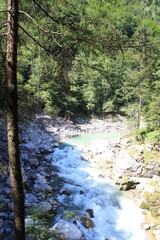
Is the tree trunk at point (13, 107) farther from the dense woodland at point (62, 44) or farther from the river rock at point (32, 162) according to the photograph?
the river rock at point (32, 162)

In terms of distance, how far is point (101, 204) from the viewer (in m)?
7.31

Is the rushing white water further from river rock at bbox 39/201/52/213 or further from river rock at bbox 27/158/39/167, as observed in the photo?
river rock at bbox 27/158/39/167

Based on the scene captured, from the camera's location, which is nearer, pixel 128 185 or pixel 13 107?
pixel 13 107

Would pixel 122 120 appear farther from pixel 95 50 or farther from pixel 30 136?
pixel 95 50

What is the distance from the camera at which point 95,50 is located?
8.39ft

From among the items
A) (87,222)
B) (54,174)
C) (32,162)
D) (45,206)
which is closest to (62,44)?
(45,206)

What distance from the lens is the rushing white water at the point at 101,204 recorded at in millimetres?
Result: 6008

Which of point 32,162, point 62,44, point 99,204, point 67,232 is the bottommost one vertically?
point 99,204

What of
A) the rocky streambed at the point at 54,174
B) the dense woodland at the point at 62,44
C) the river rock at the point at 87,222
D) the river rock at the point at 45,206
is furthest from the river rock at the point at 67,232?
the dense woodland at the point at 62,44

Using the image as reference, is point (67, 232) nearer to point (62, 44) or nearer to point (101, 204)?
point (101, 204)

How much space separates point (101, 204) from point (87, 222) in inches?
49.7

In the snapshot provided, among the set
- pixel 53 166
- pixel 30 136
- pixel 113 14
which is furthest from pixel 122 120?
pixel 113 14

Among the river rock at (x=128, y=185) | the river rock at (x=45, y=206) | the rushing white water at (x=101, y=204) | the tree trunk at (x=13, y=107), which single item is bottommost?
the rushing white water at (x=101, y=204)

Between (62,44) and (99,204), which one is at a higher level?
(62,44)
